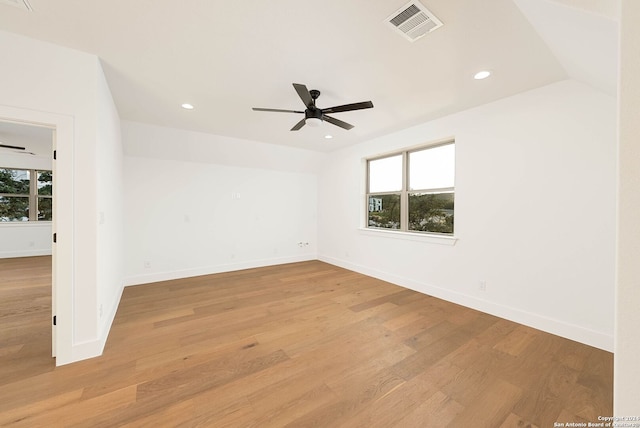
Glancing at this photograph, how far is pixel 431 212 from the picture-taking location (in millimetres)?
3951

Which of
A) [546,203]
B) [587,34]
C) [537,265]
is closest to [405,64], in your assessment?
[587,34]

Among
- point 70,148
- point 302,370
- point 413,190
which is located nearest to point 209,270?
point 70,148

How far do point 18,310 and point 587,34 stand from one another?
6378 mm

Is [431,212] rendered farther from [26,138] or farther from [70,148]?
[26,138]

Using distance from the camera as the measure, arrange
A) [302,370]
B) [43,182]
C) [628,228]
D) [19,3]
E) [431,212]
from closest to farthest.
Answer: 1. [628,228]
2. [19,3]
3. [302,370]
4. [431,212]
5. [43,182]

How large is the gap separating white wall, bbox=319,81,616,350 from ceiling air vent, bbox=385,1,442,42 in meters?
1.89

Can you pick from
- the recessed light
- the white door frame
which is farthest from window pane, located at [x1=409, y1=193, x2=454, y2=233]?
the white door frame

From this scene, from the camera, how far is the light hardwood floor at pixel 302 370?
157 cm

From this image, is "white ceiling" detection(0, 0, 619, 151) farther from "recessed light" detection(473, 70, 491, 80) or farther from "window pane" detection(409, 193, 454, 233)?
"window pane" detection(409, 193, 454, 233)

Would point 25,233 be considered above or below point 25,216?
below

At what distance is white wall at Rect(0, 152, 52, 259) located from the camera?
19.7 feet

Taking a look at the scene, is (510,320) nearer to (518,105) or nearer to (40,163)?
(518,105)

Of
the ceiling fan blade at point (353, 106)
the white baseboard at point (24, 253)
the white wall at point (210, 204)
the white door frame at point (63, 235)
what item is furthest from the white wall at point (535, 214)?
the white baseboard at point (24, 253)

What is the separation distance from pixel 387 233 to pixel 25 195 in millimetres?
9502
